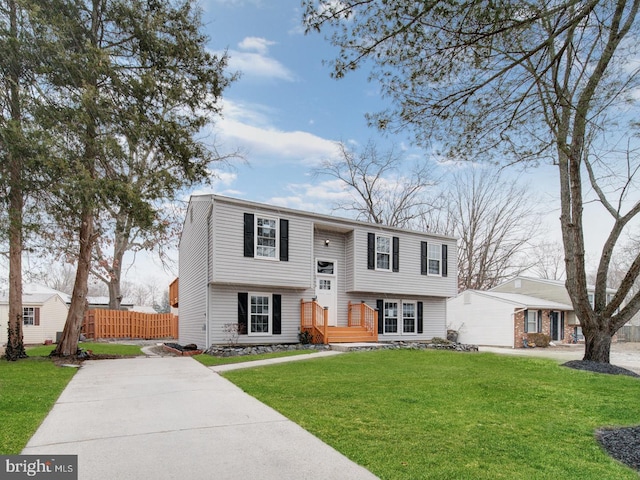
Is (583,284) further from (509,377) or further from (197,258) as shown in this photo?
(197,258)

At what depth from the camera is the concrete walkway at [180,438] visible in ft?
11.2

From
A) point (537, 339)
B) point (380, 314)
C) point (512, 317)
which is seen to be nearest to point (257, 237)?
point (380, 314)

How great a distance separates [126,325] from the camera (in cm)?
2358

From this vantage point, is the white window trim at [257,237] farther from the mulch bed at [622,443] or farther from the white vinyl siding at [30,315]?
the white vinyl siding at [30,315]

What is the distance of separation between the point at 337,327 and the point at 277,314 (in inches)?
91.7

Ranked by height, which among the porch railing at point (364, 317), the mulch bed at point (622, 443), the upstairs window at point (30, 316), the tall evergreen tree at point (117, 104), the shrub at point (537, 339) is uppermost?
the tall evergreen tree at point (117, 104)

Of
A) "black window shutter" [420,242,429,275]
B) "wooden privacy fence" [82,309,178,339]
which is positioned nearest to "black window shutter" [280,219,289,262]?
"black window shutter" [420,242,429,275]

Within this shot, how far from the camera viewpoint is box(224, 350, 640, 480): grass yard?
362 cm

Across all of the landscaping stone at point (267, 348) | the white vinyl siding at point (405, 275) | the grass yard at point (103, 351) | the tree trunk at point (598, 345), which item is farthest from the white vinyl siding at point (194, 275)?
the tree trunk at point (598, 345)

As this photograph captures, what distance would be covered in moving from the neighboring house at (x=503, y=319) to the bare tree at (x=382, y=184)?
657 cm

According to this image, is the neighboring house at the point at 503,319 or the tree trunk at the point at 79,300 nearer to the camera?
the tree trunk at the point at 79,300

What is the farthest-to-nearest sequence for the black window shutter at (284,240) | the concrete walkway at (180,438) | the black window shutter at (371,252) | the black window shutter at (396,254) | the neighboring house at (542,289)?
the neighboring house at (542,289)
the black window shutter at (396,254)
the black window shutter at (371,252)
the black window shutter at (284,240)
the concrete walkway at (180,438)

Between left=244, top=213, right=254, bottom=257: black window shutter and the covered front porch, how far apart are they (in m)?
2.74

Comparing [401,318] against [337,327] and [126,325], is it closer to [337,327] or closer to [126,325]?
[337,327]
